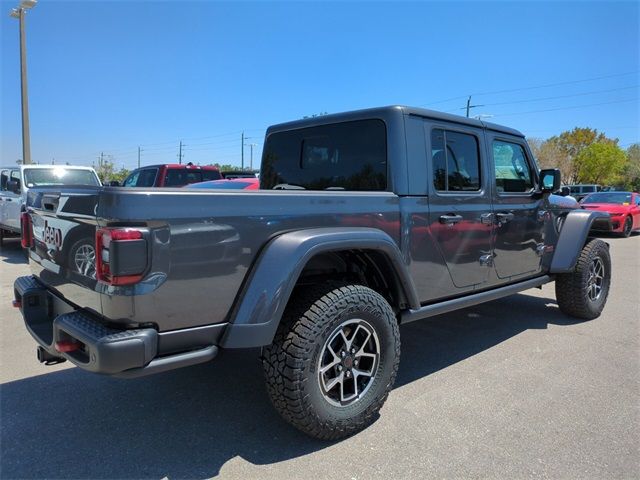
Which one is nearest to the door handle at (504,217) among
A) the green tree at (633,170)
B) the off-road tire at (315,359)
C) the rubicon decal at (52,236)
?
the off-road tire at (315,359)

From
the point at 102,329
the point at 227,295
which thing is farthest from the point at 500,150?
the point at 102,329

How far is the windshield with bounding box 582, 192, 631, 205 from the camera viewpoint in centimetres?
1500

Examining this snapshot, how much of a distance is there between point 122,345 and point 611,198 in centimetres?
1717

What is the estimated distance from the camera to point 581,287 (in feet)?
→ 16.3

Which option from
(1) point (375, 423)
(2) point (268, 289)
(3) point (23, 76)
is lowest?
(1) point (375, 423)

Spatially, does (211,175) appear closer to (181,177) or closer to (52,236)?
(181,177)

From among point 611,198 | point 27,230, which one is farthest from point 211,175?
point 611,198

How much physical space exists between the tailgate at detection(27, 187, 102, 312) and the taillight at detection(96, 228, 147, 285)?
0.17 meters

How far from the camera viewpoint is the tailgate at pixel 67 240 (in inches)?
87.0

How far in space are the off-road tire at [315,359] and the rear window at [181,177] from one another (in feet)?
28.1

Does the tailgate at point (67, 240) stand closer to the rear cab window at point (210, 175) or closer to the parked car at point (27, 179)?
the parked car at point (27, 179)

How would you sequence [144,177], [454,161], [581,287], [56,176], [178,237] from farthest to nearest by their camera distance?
[144,177], [56,176], [581,287], [454,161], [178,237]

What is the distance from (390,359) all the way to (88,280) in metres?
1.79

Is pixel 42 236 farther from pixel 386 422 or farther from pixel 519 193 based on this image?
pixel 519 193
